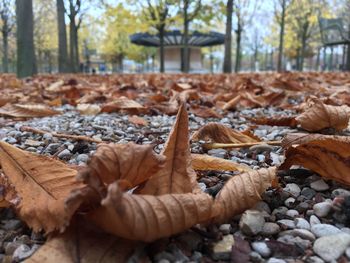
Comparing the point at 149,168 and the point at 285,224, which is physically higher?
the point at 149,168

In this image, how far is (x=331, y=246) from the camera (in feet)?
2.56

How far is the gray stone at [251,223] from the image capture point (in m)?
0.86

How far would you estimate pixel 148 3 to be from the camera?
18.5 meters

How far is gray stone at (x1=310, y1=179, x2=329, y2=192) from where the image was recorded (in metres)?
1.08

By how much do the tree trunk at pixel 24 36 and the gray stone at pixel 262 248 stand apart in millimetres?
9373

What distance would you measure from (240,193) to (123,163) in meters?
0.29

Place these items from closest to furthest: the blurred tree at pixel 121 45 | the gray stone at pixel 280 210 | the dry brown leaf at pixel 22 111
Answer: the gray stone at pixel 280 210, the dry brown leaf at pixel 22 111, the blurred tree at pixel 121 45

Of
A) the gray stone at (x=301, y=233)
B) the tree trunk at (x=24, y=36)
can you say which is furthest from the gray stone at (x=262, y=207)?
the tree trunk at (x=24, y=36)

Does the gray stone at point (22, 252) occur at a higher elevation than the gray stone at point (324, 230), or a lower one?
lower

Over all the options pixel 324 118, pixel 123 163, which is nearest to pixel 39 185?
pixel 123 163

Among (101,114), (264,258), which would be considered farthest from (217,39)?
(264,258)

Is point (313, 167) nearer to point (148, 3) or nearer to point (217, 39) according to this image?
point (148, 3)

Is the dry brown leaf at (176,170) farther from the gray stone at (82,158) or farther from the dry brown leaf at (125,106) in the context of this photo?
the dry brown leaf at (125,106)

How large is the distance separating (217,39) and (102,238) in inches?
1300
